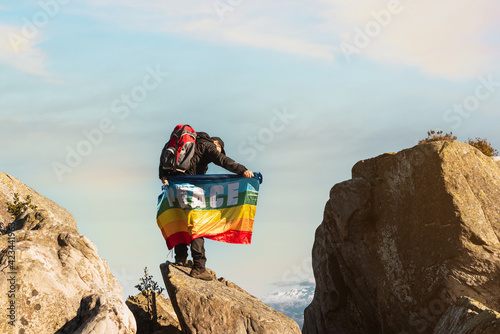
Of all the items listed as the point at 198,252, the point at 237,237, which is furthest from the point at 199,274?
the point at 237,237

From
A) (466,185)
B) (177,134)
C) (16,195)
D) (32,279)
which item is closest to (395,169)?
(466,185)

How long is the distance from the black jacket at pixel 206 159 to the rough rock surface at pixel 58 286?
3.72 metres

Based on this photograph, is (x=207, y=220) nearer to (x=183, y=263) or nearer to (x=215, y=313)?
(x=183, y=263)

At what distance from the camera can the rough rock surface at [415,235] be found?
54.2 ft

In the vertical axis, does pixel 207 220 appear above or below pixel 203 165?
below

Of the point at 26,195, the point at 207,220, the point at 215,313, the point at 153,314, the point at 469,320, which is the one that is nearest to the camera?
the point at 469,320

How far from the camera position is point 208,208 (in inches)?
706

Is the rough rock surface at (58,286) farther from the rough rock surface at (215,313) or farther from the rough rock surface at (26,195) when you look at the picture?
the rough rock surface at (26,195)

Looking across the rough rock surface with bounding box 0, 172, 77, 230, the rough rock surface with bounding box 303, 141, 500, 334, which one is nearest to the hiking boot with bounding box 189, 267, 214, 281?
the rough rock surface with bounding box 303, 141, 500, 334

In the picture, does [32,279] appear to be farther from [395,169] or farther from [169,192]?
[395,169]

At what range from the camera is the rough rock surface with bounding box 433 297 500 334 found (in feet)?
35.3

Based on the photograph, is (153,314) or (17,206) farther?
(17,206)

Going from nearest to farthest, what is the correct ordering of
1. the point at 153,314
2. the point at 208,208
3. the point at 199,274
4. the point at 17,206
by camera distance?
the point at 199,274, the point at 208,208, the point at 153,314, the point at 17,206

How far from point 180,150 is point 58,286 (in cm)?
543
